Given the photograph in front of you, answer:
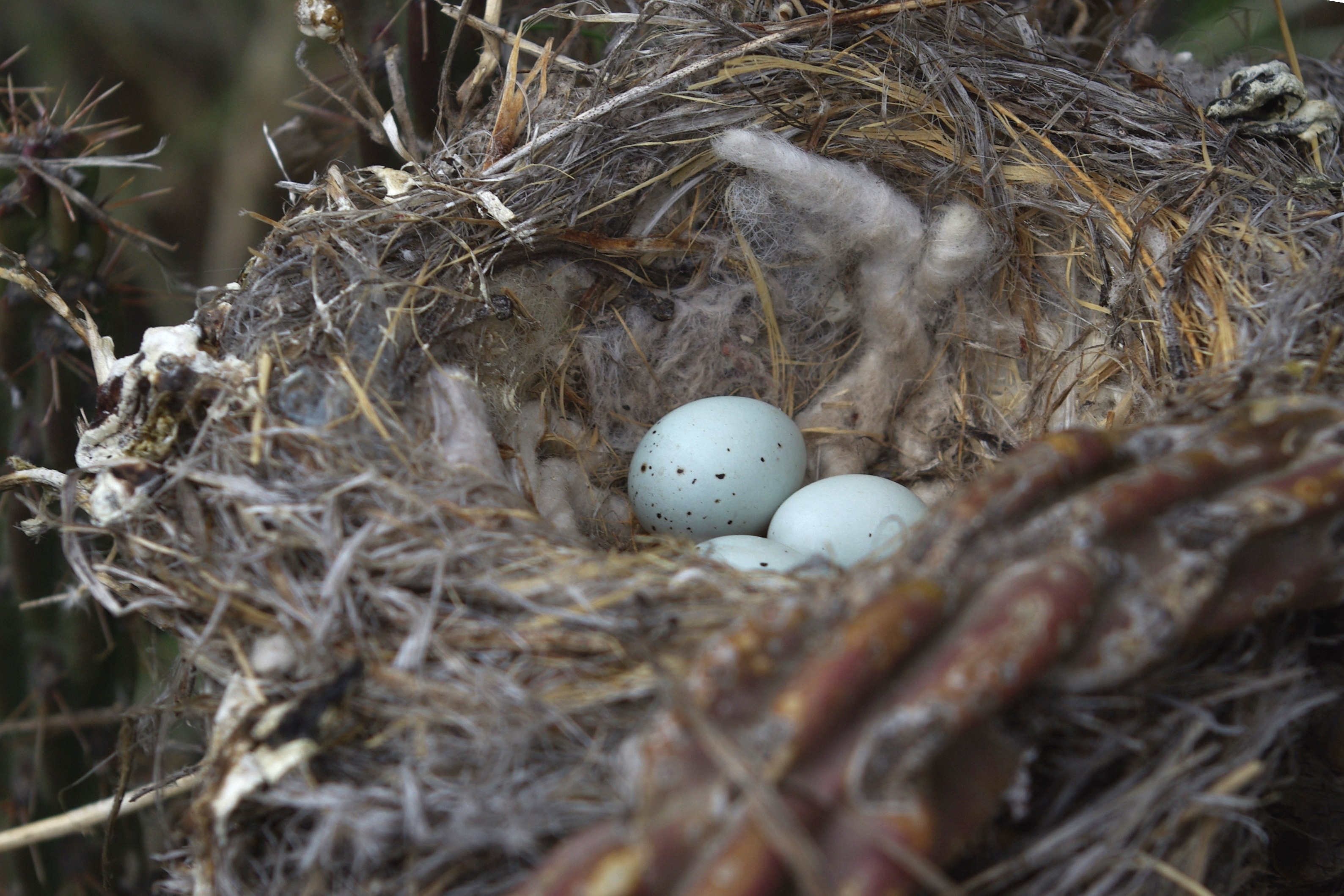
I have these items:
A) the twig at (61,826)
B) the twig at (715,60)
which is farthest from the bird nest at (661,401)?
the twig at (61,826)

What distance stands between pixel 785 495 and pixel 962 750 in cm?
67

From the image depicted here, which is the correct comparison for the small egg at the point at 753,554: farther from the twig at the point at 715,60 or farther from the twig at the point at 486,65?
the twig at the point at 486,65

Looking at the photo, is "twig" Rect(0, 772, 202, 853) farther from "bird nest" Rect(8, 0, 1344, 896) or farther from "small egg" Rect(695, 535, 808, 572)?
"small egg" Rect(695, 535, 808, 572)

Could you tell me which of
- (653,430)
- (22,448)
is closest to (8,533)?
(22,448)

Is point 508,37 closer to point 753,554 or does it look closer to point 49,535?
point 753,554

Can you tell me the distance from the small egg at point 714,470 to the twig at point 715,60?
397 mm

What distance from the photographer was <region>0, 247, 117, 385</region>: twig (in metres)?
1.01

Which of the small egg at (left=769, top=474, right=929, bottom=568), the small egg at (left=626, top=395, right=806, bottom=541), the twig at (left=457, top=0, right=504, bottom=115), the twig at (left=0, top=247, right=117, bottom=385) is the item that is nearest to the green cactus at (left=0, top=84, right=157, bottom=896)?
the twig at (left=0, top=247, right=117, bottom=385)

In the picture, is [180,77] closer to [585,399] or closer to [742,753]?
[585,399]

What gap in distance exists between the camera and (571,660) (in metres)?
0.71

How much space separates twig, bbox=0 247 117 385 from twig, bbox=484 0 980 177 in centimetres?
49

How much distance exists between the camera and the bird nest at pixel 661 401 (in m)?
0.64

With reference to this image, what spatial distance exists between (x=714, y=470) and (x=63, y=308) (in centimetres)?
79

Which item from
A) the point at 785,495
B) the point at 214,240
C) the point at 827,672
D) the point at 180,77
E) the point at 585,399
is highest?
the point at 180,77
